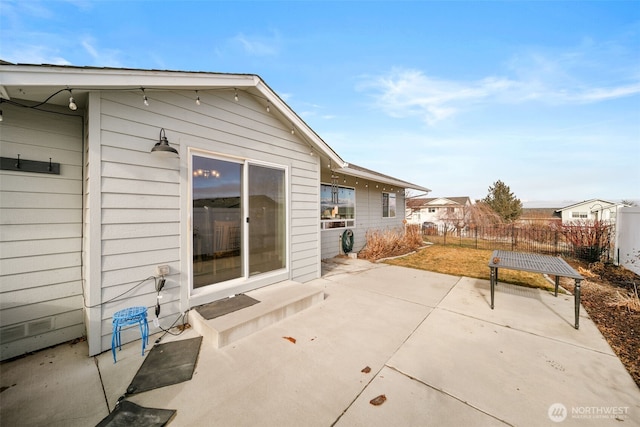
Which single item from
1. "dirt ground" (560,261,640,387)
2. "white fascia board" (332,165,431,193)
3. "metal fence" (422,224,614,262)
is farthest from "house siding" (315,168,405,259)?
"dirt ground" (560,261,640,387)

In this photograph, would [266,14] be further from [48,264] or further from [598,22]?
[598,22]

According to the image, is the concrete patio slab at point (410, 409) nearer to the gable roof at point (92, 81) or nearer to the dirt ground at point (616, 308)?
the dirt ground at point (616, 308)

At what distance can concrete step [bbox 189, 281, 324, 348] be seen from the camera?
8.63ft

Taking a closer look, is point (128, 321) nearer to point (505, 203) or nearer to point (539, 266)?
point (539, 266)

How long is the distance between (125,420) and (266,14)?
8168 mm

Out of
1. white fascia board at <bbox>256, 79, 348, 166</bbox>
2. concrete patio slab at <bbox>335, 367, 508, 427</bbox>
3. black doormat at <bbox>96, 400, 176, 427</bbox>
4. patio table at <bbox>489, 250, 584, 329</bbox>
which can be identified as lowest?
concrete patio slab at <bbox>335, 367, 508, 427</bbox>

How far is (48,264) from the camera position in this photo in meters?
2.57

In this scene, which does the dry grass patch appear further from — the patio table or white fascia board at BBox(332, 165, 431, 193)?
white fascia board at BBox(332, 165, 431, 193)

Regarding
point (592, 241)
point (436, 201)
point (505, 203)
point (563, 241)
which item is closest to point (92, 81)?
point (592, 241)

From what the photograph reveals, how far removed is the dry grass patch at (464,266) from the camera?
516cm

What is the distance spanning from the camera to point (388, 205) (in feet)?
35.5

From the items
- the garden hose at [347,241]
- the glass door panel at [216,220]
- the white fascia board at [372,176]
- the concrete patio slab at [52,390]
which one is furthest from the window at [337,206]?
the concrete patio slab at [52,390]

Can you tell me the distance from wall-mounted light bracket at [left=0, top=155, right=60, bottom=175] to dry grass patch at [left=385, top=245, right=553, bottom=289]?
6887mm

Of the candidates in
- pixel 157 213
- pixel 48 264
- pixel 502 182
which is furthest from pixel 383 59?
pixel 502 182
